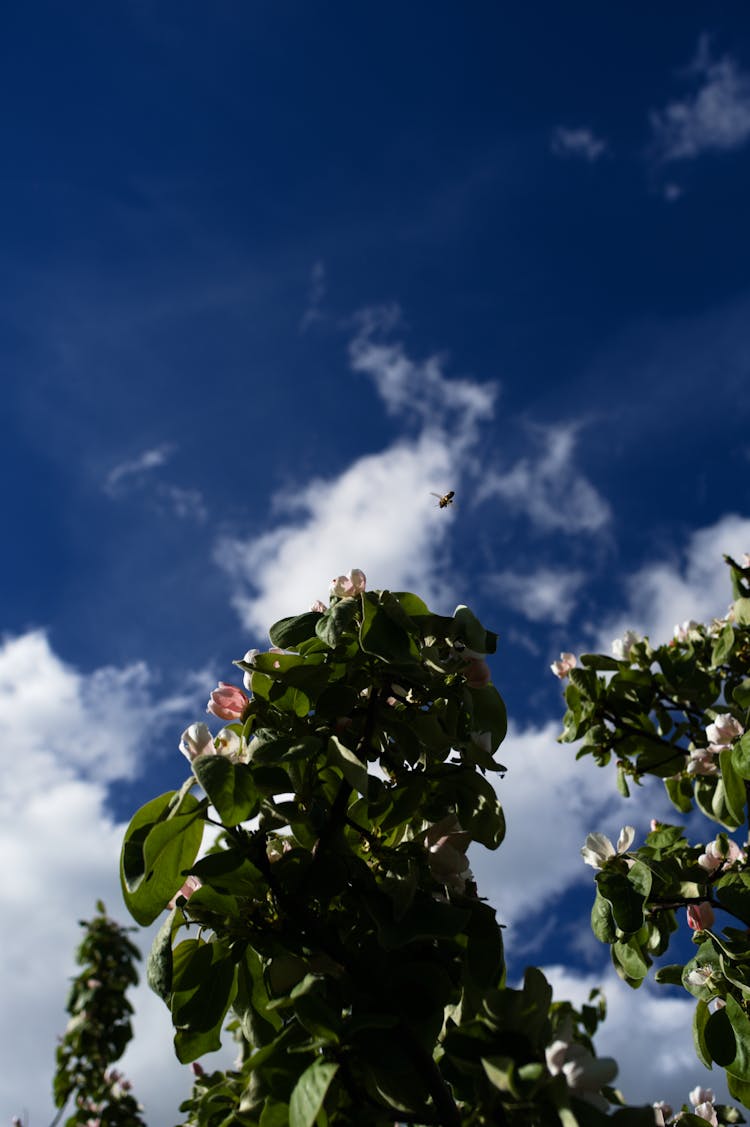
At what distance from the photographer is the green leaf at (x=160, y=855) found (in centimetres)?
154

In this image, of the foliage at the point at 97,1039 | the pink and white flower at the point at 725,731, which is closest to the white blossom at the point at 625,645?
the pink and white flower at the point at 725,731

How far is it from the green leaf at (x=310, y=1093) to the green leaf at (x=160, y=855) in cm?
40

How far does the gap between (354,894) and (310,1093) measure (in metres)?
0.41

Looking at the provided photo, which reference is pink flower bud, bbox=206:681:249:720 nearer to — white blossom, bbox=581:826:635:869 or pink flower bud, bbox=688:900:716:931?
white blossom, bbox=581:826:635:869

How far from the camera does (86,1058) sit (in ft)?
22.0

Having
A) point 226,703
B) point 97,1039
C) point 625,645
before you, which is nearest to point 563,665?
point 625,645

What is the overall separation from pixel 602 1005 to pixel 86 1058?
449 cm

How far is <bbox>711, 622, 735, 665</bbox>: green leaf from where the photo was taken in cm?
331

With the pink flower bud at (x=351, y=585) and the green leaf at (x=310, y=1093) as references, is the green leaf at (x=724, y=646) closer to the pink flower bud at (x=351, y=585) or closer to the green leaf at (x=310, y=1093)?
the pink flower bud at (x=351, y=585)

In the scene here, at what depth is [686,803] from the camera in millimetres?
3541

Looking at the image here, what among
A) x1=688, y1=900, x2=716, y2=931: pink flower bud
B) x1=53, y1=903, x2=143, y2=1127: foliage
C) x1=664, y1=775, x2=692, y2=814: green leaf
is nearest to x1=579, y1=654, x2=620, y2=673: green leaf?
x1=664, y1=775, x2=692, y2=814: green leaf

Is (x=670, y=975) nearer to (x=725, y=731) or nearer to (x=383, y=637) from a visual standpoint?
(x=725, y=731)

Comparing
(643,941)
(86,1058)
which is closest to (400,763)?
(643,941)

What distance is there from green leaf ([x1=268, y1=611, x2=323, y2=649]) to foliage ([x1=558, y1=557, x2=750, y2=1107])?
1.01m
